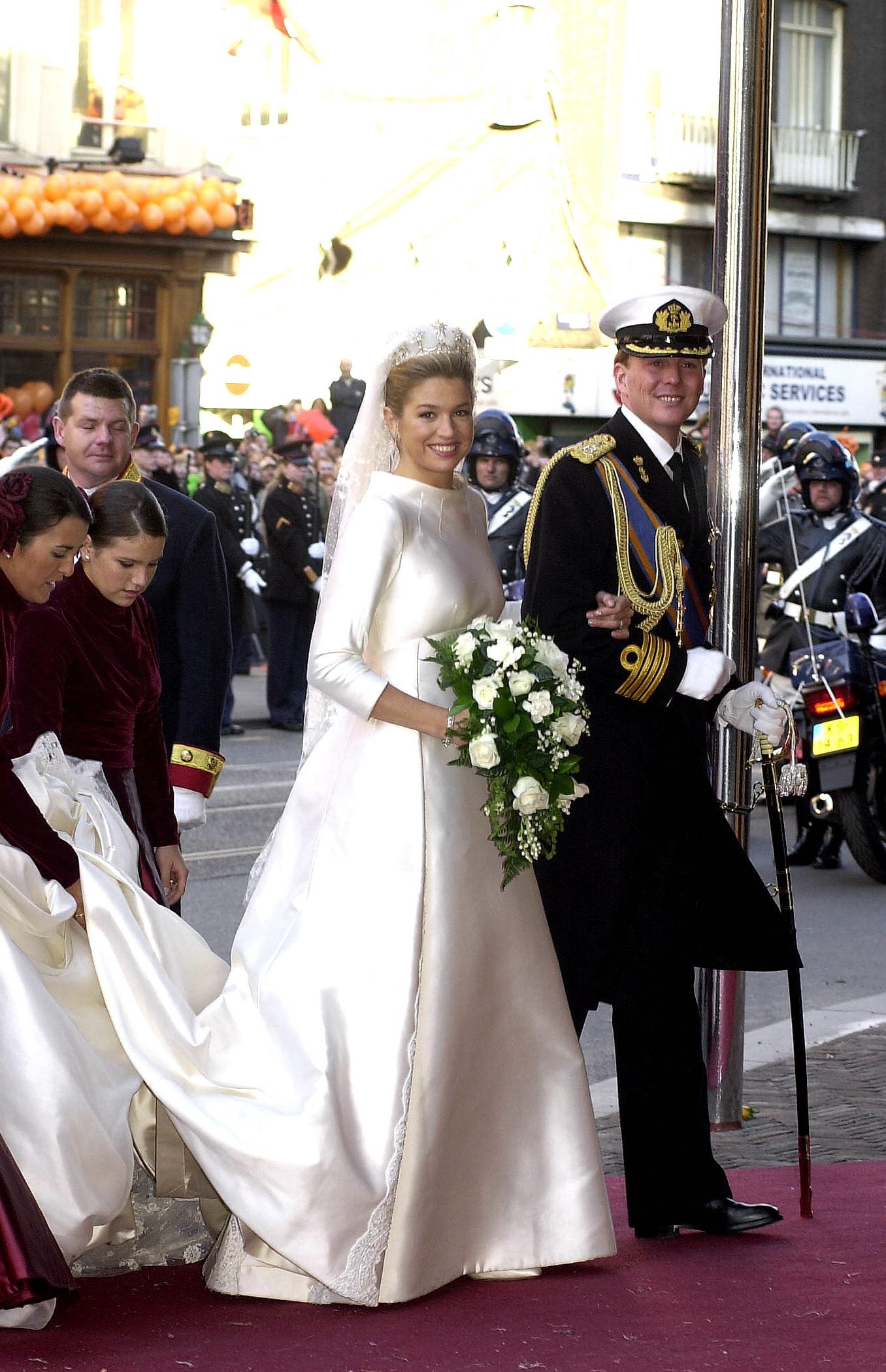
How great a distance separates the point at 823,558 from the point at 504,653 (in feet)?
22.0

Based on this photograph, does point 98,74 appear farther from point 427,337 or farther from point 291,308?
point 427,337

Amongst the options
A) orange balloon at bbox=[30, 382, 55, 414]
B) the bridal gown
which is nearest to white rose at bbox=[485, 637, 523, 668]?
the bridal gown

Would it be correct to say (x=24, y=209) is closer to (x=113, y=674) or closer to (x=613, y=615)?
(x=113, y=674)

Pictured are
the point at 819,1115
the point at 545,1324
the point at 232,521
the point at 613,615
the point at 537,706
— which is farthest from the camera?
the point at 232,521

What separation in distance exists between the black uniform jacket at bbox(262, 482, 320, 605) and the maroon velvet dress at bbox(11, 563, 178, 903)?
442 inches

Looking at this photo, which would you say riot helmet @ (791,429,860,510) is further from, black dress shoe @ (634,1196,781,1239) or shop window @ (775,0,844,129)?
shop window @ (775,0,844,129)

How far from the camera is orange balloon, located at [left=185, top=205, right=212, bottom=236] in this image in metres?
27.6

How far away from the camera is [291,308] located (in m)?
31.2

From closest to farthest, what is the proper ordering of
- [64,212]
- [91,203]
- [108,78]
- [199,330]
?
[64,212]
[91,203]
[199,330]
[108,78]

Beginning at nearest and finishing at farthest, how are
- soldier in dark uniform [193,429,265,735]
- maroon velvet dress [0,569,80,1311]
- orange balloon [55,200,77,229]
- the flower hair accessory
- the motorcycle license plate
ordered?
1. maroon velvet dress [0,569,80,1311]
2. the flower hair accessory
3. the motorcycle license plate
4. soldier in dark uniform [193,429,265,735]
5. orange balloon [55,200,77,229]

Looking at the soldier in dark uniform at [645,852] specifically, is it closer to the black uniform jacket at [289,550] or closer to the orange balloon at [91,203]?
the black uniform jacket at [289,550]

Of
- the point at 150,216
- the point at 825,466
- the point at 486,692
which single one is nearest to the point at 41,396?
the point at 150,216

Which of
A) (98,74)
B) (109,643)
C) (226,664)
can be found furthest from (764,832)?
(98,74)

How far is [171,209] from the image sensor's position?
2750cm
